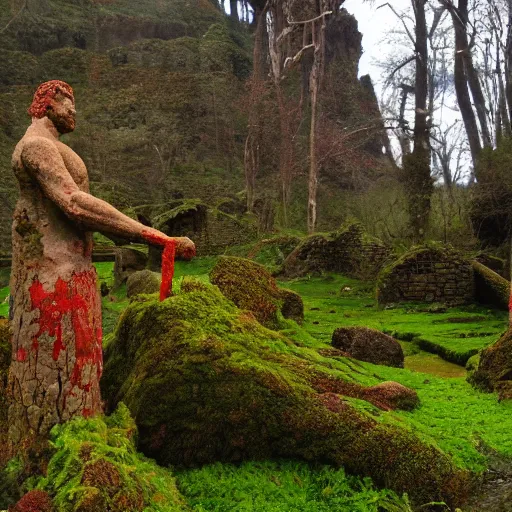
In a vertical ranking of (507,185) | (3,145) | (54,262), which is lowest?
(54,262)

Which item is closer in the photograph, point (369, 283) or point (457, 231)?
point (369, 283)

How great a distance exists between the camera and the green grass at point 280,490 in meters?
3.04

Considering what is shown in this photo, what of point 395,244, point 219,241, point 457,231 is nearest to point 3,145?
point 219,241

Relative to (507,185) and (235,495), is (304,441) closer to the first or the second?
(235,495)

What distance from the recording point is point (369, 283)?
16688 millimetres

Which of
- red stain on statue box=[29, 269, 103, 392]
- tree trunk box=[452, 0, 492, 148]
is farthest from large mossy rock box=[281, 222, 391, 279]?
red stain on statue box=[29, 269, 103, 392]

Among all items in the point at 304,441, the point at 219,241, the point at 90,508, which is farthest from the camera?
the point at 219,241

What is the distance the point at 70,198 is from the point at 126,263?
12957mm

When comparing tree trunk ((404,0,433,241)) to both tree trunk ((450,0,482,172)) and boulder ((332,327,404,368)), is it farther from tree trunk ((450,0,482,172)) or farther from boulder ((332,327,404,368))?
boulder ((332,327,404,368))

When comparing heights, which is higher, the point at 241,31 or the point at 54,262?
the point at 241,31

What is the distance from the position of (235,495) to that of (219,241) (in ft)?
60.6

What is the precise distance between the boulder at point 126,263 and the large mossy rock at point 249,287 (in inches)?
322

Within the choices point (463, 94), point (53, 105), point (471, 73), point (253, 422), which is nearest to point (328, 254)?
point (463, 94)

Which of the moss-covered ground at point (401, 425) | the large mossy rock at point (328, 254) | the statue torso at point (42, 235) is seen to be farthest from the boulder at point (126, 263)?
the statue torso at point (42, 235)
